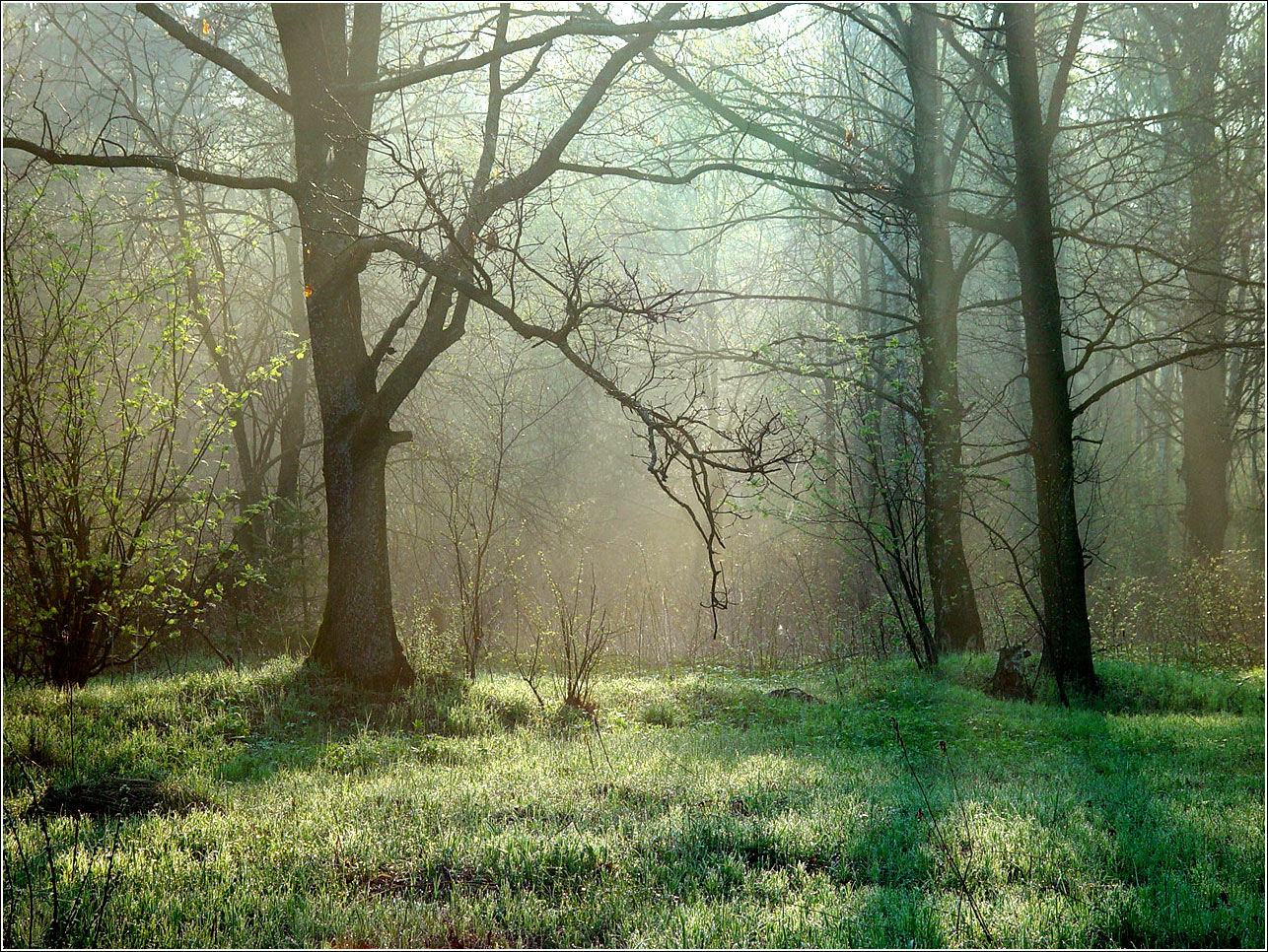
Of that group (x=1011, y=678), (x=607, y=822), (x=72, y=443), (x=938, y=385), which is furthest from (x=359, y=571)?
(x=938, y=385)

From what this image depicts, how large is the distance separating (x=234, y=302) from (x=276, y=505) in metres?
3.42

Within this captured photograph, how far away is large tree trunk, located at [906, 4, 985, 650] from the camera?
35.6 feet

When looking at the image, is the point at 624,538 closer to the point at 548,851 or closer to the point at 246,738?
the point at 246,738

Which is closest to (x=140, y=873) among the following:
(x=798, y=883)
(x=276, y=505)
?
(x=798, y=883)

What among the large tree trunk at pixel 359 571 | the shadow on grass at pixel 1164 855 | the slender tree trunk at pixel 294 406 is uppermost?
the slender tree trunk at pixel 294 406

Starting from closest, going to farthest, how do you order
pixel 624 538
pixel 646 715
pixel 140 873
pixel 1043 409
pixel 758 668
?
pixel 140 873, pixel 646 715, pixel 1043 409, pixel 758 668, pixel 624 538

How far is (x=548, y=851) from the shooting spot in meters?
4.13

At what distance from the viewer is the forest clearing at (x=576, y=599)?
396cm

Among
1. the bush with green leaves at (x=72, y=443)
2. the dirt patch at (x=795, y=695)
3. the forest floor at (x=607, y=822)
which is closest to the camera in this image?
the forest floor at (x=607, y=822)

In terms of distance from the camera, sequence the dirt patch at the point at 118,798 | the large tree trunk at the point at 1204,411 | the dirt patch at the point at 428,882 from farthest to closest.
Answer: the large tree trunk at the point at 1204,411
the dirt patch at the point at 118,798
the dirt patch at the point at 428,882

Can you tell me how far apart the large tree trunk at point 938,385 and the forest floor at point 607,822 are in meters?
3.28

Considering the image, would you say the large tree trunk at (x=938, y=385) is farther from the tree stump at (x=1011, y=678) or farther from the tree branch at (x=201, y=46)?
the tree branch at (x=201, y=46)

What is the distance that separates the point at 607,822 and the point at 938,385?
26.1 feet

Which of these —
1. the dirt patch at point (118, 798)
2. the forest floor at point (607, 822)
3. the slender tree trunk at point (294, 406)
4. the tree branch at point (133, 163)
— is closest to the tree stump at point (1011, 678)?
the forest floor at point (607, 822)
